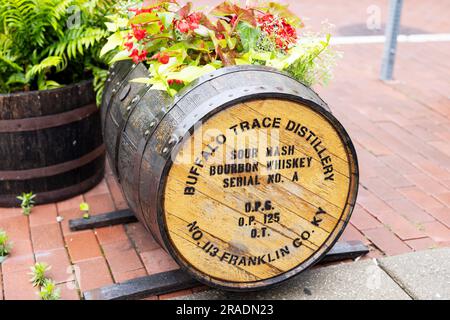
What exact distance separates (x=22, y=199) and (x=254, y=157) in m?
1.76

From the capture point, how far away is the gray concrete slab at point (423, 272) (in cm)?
282

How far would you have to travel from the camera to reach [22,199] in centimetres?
352

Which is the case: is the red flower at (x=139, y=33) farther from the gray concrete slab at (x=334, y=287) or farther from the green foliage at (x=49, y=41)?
the gray concrete slab at (x=334, y=287)

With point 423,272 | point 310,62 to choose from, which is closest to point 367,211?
point 423,272

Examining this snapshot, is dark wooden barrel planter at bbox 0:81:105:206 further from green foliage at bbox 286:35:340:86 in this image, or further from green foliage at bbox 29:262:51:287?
green foliage at bbox 286:35:340:86

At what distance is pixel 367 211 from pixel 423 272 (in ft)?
2.20

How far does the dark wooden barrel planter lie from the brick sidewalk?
138 mm

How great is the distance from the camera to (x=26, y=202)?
3529 mm

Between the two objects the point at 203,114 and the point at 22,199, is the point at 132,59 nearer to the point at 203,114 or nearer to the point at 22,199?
the point at 203,114

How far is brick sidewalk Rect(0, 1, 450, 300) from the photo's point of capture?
3045 mm

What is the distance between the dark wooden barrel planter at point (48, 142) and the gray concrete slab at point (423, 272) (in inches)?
76.5

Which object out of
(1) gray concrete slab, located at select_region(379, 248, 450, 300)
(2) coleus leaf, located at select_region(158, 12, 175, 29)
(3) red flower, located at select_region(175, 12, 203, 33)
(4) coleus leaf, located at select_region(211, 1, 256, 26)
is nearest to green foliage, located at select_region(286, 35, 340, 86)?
(4) coleus leaf, located at select_region(211, 1, 256, 26)

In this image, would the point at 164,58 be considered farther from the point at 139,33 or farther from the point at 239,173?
the point at 239,173
